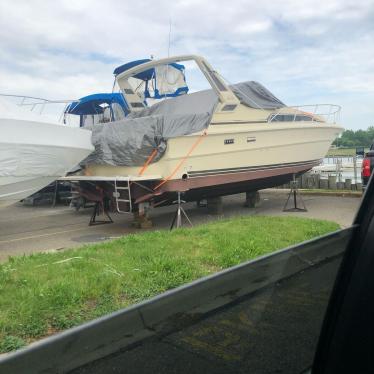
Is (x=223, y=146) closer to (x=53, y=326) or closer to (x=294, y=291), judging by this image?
(x=53, y=326)

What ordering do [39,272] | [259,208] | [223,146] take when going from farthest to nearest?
[259,208] < [223,146] < [39,272]

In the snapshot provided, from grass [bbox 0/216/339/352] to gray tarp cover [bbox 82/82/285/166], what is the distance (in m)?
2.04

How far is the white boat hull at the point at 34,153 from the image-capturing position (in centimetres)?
774

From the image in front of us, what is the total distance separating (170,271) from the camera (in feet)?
16.4

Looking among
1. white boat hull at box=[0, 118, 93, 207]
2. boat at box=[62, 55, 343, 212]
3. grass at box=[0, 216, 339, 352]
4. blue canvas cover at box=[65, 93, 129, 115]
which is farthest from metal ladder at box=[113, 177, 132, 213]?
blue canvas cover at box=[65, 93, 129, 115]

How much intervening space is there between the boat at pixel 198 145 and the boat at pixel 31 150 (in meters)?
0.72

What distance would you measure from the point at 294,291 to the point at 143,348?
0.65 m

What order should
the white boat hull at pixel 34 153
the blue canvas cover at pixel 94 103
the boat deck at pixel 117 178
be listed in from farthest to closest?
the blue canvas cover at pixel 94 103 → the boat deck at pixel 117 178 → the white boat hull at pixel 34 153

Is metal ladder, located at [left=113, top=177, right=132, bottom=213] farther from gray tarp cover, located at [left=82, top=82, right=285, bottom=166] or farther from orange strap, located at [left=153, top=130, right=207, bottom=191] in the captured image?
orange strap, located at [left=153, top=130, right=207, bottom=191]

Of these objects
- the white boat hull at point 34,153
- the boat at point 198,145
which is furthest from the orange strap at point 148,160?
the white boat hull at point 34,153

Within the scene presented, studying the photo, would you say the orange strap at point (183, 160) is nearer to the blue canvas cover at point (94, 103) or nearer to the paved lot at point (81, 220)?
the paved lot at point (81, 220)

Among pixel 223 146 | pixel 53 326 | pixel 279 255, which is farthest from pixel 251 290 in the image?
pixel 223 146

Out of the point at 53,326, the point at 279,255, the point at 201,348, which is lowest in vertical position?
the point at 53,326

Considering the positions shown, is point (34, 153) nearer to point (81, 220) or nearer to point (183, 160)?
point (183, 160)
